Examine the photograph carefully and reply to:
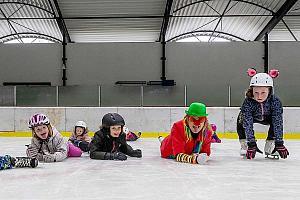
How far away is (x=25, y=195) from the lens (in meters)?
3.08

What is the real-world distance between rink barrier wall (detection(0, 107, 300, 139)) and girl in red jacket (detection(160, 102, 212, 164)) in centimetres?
546

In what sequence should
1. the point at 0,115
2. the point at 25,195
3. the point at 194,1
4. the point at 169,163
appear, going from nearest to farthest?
the point at 25,195 → the point at 169,163 → the point at 0,115 → the point at 194,1

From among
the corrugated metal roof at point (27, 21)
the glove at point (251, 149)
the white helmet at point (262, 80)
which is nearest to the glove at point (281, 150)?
the glove at point (251, 149)

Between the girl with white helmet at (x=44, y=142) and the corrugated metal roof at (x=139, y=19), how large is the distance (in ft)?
44.4

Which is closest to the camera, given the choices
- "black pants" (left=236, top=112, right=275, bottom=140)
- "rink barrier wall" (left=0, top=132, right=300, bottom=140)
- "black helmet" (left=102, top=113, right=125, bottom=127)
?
"black helmet" (left=102, top=113, right=125, bottom=127)

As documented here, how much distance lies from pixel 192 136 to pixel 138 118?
6.01 meters

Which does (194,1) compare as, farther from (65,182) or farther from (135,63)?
(65,182)

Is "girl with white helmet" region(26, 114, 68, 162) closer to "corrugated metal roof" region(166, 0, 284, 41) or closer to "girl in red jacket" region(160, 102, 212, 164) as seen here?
"girl in red jacket" region(160, 102, 212, 164)

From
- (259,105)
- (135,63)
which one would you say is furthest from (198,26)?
(259,105)

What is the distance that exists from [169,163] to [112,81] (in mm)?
14739

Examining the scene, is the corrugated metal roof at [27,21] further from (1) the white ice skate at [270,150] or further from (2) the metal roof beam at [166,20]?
(1) the white ice skate at [270,150]

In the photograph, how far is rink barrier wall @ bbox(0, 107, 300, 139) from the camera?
10602 mm

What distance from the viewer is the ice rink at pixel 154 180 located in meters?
3.13

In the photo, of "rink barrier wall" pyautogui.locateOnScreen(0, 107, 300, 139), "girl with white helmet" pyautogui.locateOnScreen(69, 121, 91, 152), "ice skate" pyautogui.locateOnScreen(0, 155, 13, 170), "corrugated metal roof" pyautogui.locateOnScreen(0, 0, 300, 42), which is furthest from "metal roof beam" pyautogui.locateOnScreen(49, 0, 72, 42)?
"ice skate" pyautogui.locateOnScreen(0, 155, 13, 170)
